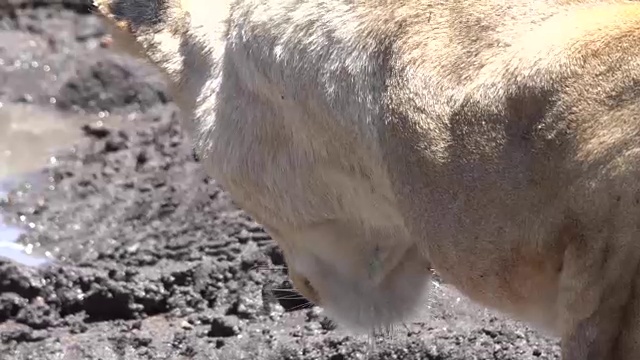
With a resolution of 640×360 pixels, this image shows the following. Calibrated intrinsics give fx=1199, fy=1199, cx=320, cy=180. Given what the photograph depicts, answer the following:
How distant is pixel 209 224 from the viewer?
4.40m

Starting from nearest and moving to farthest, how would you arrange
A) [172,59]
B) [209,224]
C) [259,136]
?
1. [259,136]
2. [172,59]
3. [209,224]

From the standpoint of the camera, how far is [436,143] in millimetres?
1807

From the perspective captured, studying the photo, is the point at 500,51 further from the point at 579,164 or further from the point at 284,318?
the point at 284,318

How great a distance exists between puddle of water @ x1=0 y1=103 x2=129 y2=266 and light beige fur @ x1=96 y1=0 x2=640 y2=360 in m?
2.74

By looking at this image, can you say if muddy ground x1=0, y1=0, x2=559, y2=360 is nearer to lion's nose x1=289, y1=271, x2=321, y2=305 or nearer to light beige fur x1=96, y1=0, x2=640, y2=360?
lion's nose x1=289, y1=271, x2=321, y2=305

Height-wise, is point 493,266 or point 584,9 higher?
point 584,9

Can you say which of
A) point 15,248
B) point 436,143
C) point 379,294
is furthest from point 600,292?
point 15,248

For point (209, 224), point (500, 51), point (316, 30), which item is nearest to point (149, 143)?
point (209, 224)

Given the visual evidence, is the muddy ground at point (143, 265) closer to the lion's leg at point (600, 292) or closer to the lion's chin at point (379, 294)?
the lion's chin at point (379, 294)

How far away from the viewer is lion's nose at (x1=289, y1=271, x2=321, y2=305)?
8.13 ft

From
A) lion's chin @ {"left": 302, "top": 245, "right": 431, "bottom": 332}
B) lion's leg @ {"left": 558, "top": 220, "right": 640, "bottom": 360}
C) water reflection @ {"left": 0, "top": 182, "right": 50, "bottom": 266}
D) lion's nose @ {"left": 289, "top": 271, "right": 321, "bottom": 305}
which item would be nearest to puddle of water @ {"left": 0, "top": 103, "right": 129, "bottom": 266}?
water reflection @ {"left": 0, "top": 182, "right": 50, "bottom": 266}

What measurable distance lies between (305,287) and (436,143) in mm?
770

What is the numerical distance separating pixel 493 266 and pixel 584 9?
1.34 ft

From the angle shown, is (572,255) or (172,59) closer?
(572,255)
